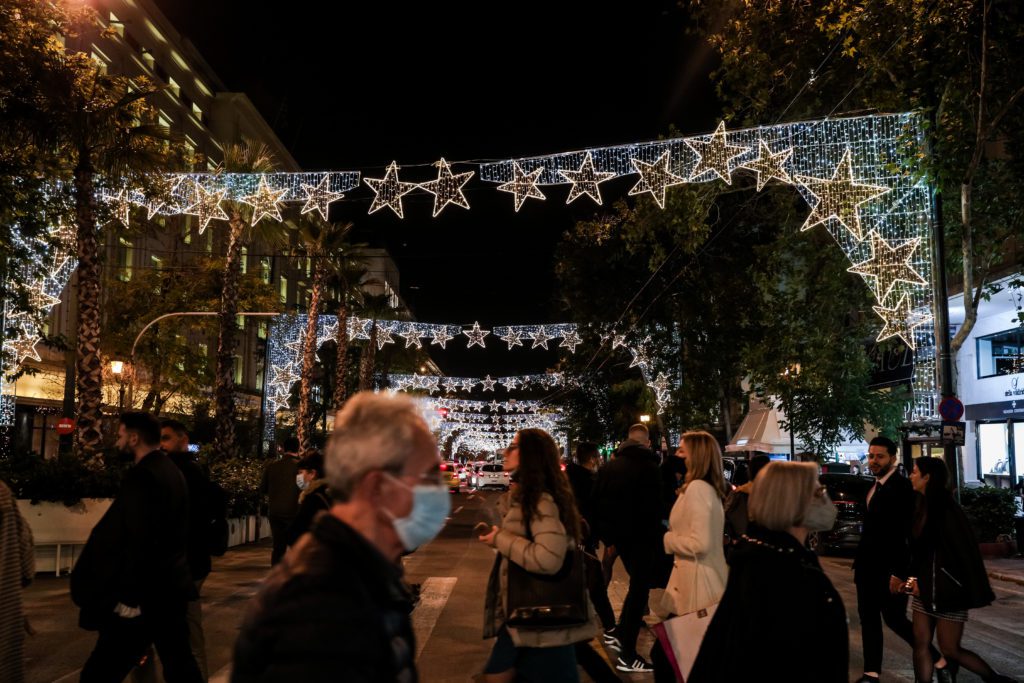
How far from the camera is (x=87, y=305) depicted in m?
17.2

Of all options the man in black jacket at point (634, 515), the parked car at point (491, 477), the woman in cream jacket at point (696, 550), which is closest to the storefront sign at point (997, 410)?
the man in black jacket at point (634, 515)

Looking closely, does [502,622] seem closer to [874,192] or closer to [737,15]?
[874,192]

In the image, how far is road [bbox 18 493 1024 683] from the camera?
7.98m

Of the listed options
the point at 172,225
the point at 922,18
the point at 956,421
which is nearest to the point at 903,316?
the point at 956,421

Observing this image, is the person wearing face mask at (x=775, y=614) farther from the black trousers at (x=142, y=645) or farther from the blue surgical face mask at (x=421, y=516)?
the black trousers at (x=142, y=645)

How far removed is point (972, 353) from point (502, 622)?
28.4 m

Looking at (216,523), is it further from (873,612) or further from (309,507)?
(873,612)

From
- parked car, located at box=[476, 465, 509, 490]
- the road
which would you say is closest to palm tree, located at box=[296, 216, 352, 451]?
parked car, located at box=[476, 465, 509, 490]

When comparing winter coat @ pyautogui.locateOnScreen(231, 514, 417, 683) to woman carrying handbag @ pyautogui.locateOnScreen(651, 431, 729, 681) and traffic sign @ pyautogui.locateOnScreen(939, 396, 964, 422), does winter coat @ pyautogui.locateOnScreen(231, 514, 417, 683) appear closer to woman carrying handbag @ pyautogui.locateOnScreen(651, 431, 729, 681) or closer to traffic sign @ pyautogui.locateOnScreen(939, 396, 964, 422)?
woman carrying handbag @ pyautogui.locateOnScreen(651, 431, 729, 681)

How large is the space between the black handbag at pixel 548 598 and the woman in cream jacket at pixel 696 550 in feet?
2.90

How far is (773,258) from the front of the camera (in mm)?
23312

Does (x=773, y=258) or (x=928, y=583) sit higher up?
(x=773, y=258)

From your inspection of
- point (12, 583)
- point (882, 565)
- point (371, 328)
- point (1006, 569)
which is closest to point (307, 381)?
point (371, 328)

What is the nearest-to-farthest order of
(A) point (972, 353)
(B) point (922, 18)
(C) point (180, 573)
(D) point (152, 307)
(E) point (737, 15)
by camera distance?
(C) point (180, 573)
(B) point (922, 18)
(E) point (737, 15)
(A) point (972, 353)
(D) point (152, 307)
